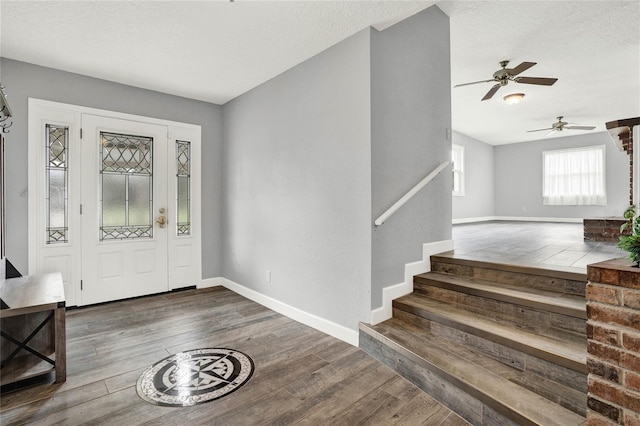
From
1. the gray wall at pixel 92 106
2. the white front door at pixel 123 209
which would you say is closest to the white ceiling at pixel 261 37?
the gray wall at pixel 92 106

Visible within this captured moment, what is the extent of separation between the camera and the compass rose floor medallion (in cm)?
196

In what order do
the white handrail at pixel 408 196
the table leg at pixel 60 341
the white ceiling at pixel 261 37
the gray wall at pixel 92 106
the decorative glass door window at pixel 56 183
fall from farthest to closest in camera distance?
the decorative glass door window at pixel 56 183 < the gray wall at pixel 92 106 < the white handrail at pixel 408 196 < the white ceiling at pixel 261 37 < the table leg at pixel 60 341

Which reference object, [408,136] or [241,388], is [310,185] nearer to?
[408,136]

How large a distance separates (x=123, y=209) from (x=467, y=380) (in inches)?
162

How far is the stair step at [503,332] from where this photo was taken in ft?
5.54

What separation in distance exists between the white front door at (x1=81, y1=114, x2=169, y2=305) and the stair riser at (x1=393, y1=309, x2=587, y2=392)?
136 inches

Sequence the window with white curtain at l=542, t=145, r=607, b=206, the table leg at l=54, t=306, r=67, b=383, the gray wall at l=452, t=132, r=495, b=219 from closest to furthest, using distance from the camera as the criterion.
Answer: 1. the table leg at l=54, t=306, r=67, b=383
2. the window with white curtain at l=542, t=145, r=607, b=206
3. the gray wall at l=452, t=132, r=495, b=219

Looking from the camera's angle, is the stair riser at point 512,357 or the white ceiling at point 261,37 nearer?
the stair riser at point 512,357

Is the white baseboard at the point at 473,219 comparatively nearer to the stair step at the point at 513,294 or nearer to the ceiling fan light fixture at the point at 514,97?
the ceiling fan light fixture at the point at 514,97

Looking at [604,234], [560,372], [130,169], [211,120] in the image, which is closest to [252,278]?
[130,169]

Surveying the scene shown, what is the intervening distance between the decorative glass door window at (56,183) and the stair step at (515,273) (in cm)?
414

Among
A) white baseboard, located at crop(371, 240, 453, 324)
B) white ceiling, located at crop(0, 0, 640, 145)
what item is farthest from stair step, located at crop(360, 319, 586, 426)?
white ceiling, located at crop(0, 0, 640, 145)

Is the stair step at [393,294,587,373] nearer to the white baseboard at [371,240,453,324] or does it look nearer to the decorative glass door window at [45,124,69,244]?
the white baseboard at [371,240,453,324]

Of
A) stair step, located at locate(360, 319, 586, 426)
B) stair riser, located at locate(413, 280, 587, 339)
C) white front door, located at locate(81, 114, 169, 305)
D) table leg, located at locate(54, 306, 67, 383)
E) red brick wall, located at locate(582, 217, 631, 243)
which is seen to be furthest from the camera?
red brick wall, located at locate(582, 217, 631, 243)
